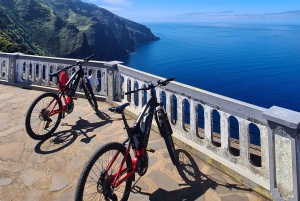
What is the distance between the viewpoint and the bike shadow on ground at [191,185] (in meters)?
2.96

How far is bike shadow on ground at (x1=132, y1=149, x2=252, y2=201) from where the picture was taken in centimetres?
296

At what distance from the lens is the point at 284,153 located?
8.54ft

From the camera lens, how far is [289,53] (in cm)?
8188

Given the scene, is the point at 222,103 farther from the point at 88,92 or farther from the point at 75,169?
the point at 88,92

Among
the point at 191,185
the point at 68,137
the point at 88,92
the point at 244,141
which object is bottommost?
the point at 191,185

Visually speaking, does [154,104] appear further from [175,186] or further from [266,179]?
[266,179]

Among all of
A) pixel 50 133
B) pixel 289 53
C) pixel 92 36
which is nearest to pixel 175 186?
pixel 50 133

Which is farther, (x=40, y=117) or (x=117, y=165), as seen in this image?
(x=40, y=117)

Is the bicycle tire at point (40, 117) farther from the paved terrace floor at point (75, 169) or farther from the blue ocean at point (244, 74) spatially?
the blue ocean at point (244, 74)

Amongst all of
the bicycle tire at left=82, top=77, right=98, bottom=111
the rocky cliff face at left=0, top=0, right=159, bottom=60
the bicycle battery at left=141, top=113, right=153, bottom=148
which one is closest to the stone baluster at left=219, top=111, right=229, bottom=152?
the bicycle battery at left=141, top=113, right=153, bottom=148

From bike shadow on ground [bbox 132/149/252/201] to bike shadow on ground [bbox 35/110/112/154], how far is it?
168 cm

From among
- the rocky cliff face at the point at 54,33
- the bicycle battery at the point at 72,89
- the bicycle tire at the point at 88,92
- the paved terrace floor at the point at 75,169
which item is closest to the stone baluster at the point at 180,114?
the paved terrace floor at the point at 75,169

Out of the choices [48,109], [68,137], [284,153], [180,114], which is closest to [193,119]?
[180,114]

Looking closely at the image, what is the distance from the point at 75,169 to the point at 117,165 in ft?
3.37
